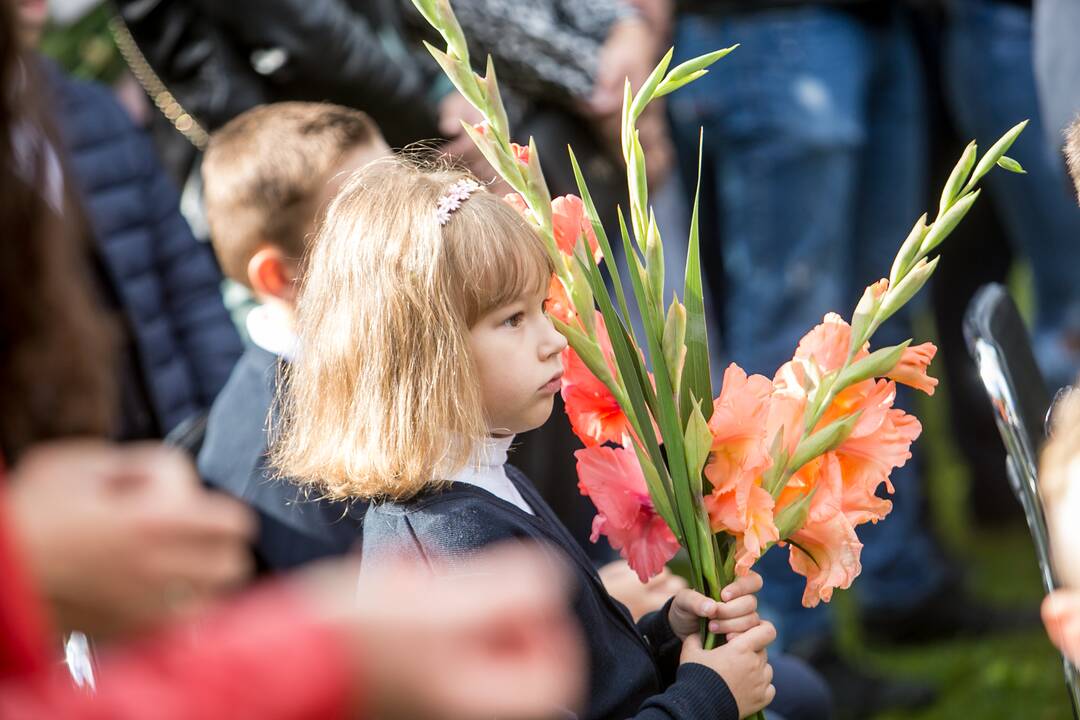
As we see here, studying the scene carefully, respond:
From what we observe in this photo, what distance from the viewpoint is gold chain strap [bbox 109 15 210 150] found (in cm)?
291

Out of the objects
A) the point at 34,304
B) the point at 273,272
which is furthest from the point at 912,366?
the point at 273,272

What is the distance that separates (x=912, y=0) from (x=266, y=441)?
2.60 m

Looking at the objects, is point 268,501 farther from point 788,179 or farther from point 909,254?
point 788,179

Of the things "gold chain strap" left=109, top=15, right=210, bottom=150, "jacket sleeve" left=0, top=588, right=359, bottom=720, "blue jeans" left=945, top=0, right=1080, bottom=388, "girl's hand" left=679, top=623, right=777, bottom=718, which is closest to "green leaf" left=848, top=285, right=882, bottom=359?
"girl's hand" left=679, top=623, right=777, bottom=718

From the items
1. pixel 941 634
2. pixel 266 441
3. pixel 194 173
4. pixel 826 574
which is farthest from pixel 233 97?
pixel 941 634

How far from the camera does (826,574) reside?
133 centimetres

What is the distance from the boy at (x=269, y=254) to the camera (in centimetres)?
189

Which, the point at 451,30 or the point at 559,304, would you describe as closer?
the point at 451,30

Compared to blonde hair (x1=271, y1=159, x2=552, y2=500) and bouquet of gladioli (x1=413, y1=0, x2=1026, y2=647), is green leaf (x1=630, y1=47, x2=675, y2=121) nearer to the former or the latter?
bouquet of gladioli (x1=413, y1=0, x2=1026, y2=647)

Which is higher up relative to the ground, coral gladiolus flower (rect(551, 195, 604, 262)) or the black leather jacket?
coral gladiolus flower (rect(551, 195, 604, 262))

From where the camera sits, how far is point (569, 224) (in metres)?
1.39

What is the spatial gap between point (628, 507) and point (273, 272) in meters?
1.00

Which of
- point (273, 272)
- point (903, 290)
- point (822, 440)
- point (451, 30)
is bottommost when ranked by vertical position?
point (273, 272)

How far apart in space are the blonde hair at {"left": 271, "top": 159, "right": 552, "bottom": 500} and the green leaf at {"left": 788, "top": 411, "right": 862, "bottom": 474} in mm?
380
